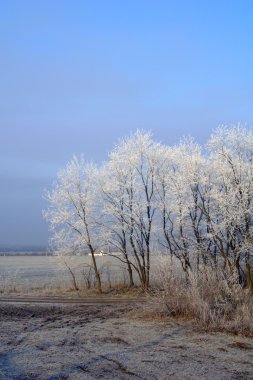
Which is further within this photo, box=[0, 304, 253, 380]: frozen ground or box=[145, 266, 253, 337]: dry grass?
box=[145, 266, 253, 337]: dry grass

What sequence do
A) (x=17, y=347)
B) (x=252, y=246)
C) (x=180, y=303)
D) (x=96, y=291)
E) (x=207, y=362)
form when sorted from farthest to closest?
(x=96, y=291) → (x=252, y=246) → (x=180, y=303) → (x=17, y=347) → (x=207, y=362)

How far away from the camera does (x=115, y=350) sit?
475 inches

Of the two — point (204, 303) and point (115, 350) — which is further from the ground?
point (204, 303)

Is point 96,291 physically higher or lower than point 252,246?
lower

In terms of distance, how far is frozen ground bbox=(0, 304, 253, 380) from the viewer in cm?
1008

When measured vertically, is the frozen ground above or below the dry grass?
below

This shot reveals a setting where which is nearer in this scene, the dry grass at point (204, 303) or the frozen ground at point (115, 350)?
the frozen ground at point (115, 350)

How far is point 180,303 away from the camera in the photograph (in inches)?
657

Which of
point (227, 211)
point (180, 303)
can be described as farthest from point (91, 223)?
point (180, 303)

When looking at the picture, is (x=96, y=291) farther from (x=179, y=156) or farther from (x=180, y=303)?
(x=180, y=303)

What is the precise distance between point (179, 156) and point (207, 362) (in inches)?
987

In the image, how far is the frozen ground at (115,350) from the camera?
33.1ft

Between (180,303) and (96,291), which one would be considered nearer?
(180,303)

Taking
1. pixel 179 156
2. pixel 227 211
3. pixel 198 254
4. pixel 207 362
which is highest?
pixel 179 156
